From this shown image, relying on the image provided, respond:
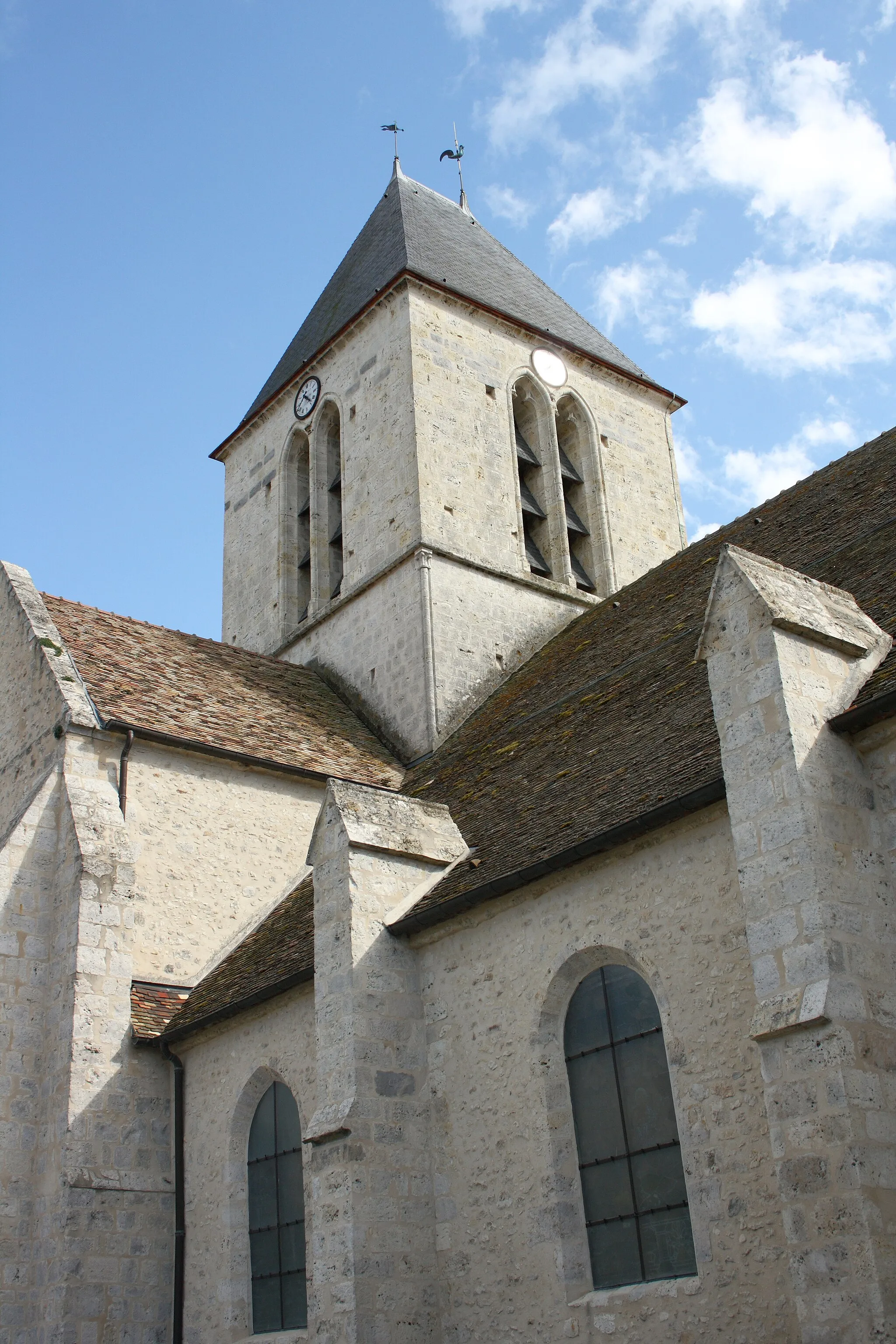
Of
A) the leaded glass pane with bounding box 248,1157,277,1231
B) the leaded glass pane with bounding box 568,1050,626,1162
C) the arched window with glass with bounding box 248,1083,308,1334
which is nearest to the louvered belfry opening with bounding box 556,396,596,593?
the arched window with glass with bounding box 248,1083,308,1334

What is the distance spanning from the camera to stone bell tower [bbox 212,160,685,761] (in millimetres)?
16203

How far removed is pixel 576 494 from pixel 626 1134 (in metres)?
11.9

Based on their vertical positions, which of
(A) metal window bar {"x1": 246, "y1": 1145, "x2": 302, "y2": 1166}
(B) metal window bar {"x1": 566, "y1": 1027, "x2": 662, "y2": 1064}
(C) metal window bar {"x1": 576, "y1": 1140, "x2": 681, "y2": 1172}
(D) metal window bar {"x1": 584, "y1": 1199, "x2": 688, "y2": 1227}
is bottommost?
(D) metal window bar {"x1": 584, "y1": 1199, "x2": 688, "y2": 1227}

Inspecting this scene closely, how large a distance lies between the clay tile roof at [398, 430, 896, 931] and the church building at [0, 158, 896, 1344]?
0.19 feet

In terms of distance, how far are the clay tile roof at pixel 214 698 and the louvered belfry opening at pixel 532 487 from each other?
340 cm

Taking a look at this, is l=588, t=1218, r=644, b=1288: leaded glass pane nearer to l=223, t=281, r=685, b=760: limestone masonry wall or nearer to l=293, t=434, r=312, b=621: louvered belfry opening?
l=223, t=281, r=685, b=760: limestone masonry wall

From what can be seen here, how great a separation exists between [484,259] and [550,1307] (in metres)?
15.8

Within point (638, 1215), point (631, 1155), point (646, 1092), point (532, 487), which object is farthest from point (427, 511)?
point (638, 1215)

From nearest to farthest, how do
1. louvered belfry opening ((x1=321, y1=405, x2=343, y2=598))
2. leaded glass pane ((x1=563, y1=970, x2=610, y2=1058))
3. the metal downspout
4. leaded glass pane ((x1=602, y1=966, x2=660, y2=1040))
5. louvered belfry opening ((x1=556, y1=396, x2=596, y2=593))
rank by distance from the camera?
leaded glass pane ((x1=602, y1=966, x2=660, y2=1040))
leaded glass pane ((x1=563, y1=970, x2=610, y2=1058))
the metal downspout
louvered belfry opening ((x1=556, y1=396, x2=596, y2=593))
louvered belfry opening ((x1=321, y1=405, x2=343, y2=598))

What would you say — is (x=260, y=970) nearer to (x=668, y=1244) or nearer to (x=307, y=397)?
(x=668, y=1244)

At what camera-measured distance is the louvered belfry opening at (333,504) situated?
1827 centimetres

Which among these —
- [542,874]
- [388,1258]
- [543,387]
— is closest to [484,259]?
[543,387]

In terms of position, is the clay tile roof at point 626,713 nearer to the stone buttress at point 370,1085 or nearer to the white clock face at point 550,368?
the stone buttress at point 370,1085

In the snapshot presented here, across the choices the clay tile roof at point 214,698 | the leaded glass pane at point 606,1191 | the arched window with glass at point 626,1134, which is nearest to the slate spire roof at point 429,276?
the clay tile roof at point 214,698
